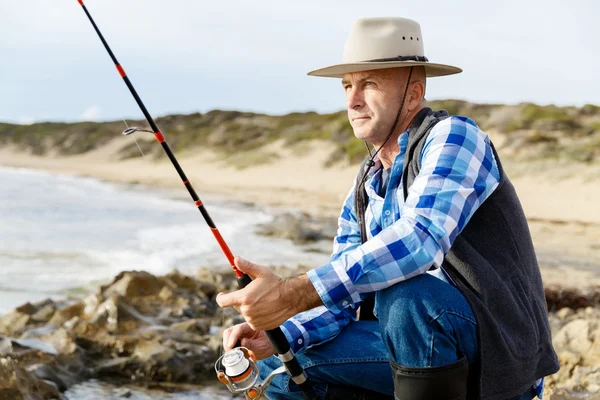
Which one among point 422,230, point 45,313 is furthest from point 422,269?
point 45,313

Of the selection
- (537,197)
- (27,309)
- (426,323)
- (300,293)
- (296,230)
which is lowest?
(537,197)

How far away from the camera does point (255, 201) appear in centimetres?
2086

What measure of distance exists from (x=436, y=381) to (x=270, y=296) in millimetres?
495

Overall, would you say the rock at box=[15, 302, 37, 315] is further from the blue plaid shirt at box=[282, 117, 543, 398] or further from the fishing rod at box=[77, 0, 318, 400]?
the blue plaid shirt at box=[282, 117, 543, 398]

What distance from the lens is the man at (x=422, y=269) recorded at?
6.73 ft

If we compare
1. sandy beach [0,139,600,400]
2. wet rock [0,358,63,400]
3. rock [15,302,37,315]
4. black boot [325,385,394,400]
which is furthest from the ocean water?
black boot [325,385,394,400]

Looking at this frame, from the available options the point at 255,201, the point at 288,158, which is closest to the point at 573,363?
the point at 255,201

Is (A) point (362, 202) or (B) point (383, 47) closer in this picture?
(B) point (383, 47)

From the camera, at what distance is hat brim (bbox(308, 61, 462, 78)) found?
237 centimetres

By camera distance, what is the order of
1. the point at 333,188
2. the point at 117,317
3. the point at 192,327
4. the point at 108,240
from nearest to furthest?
the point at 117,317 < the point at 192,327 < the point at 108,240 < the point at 333,188

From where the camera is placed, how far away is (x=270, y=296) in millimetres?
2053

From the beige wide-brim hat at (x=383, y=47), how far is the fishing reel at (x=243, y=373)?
0.95m

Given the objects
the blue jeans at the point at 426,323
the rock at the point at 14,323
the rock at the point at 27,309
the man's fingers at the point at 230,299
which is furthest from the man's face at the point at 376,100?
the rock at the point at 27,309

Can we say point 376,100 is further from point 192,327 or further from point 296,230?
point 296,230
